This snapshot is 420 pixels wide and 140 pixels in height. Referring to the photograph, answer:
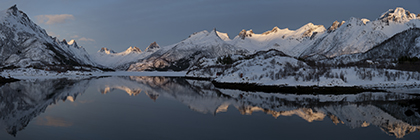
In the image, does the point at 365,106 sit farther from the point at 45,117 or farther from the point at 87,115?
the point at 45,117

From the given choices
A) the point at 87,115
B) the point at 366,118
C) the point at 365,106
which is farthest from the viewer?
the point at 365,106

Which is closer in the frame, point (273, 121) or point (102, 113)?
point (273, 121)

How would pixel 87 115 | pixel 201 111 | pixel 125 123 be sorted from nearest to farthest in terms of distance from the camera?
pixel 125 123 → pixel 87 115 → pixel 201 111

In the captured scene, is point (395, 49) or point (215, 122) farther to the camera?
point (395, 49)

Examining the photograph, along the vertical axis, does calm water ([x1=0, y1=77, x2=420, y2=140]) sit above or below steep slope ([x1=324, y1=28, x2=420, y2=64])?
below

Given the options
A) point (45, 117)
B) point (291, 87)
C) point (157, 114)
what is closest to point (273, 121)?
point (157, 114)

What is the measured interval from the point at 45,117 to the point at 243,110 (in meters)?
14.7

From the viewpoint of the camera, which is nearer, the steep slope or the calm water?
the calm water

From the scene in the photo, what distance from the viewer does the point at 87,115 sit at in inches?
765

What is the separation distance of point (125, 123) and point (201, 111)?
6.80 meters

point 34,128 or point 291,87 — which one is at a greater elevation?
point 291,87

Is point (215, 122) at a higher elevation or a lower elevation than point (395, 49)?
lower

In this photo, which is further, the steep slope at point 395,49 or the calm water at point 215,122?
the steep slope at point 395,49

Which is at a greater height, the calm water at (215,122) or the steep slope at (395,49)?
the steep slope at (395,49)
